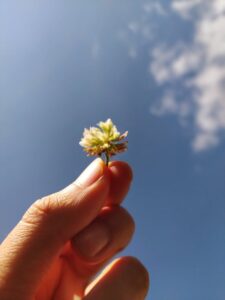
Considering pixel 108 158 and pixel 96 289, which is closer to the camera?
pixel 96 289

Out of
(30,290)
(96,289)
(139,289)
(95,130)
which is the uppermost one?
(95,130)

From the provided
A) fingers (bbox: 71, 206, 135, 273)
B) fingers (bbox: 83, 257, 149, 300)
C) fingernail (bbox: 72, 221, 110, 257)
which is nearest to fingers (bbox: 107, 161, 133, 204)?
fingers (bbox: 71, 206, 135, 273)

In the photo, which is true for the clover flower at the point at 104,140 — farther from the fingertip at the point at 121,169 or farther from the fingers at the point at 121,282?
the fingers at the point at 121,282

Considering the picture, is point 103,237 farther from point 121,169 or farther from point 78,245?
point 121,169

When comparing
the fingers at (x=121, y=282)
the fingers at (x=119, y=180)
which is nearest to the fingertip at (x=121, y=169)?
the fingers at (x=119, y=180)

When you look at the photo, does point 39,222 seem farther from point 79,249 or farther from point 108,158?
point 108,158

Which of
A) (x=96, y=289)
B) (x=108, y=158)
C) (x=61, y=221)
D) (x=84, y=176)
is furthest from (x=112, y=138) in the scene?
(x=96, y=289)
